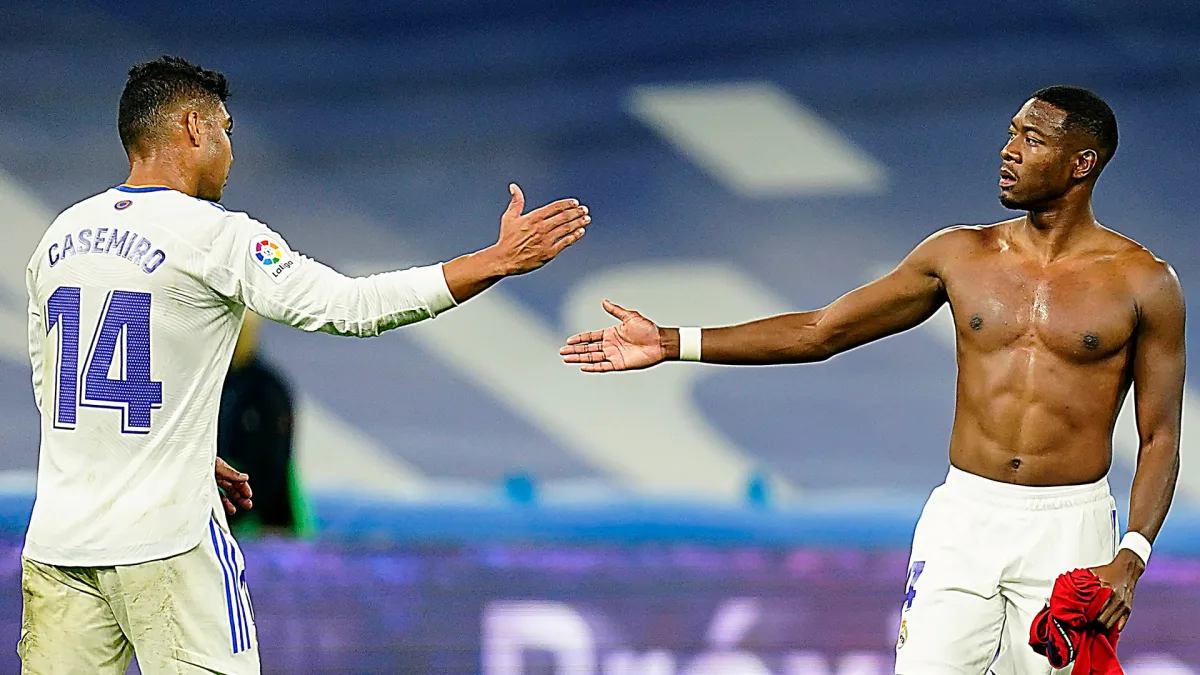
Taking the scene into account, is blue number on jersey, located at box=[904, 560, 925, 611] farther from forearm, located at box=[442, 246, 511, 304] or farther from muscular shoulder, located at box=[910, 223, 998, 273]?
forearm, located at box=[442, 246, 511, 304]

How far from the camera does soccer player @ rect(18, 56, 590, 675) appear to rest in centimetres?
335

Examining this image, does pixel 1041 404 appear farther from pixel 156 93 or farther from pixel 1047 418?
pixel 156 93

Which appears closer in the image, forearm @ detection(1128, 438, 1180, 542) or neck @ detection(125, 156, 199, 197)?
neck @ detection(125, 156, 199, 197)

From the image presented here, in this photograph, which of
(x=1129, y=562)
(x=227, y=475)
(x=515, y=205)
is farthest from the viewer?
(x=227, y=475)

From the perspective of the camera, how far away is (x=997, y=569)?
392cm

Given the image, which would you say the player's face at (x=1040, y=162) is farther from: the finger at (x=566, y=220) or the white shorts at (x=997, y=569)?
the finger at (x=566, y=220)

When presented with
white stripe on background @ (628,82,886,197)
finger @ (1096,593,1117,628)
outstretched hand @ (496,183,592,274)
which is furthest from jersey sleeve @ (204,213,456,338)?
white stripe on background @ (628,82,886,197)

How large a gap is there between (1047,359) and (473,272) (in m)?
1.53

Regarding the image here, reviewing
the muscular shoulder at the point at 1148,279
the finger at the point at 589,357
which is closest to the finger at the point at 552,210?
the finger at the point at 589,357

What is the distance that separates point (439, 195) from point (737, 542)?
207 cm

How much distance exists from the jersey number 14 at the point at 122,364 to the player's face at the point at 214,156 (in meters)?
0.37

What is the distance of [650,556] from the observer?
6.93 metres

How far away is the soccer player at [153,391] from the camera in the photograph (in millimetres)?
3346

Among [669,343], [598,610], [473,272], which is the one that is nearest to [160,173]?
[473,272]
